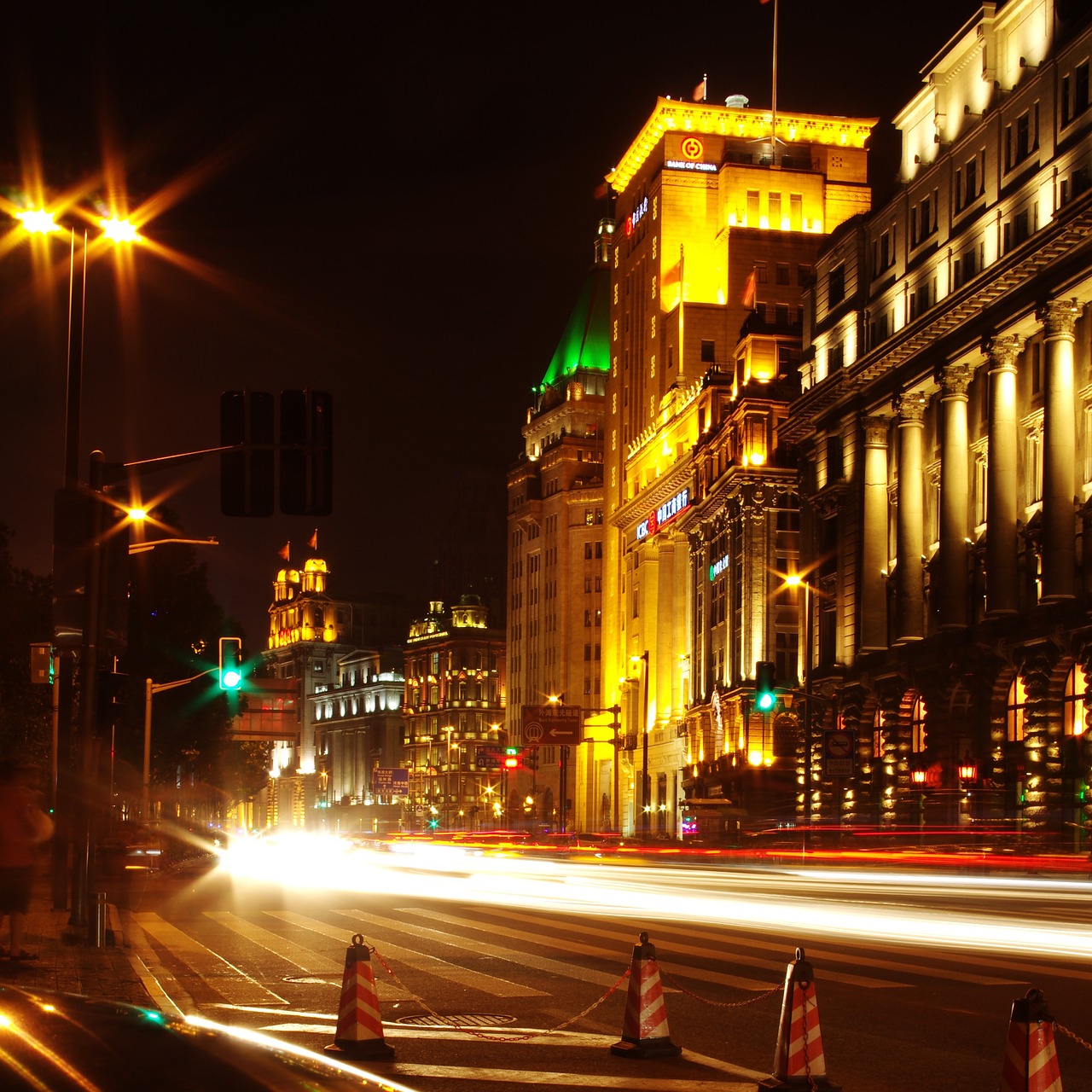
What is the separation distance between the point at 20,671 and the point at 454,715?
135 meters

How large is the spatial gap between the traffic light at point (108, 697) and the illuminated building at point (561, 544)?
110 m

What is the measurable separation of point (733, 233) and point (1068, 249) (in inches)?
2071

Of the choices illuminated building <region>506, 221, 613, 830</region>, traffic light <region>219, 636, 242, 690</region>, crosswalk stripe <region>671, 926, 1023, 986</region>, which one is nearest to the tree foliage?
traffic light <region>219, 636, 242, 690</region>

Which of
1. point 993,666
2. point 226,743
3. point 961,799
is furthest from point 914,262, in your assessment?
point 226,743

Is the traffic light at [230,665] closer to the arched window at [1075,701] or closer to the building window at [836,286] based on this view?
the arched window at [1075,701]

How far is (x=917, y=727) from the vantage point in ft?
202

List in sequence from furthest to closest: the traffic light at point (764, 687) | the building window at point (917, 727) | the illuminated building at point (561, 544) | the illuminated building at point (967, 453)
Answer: the illuminated building at point (561, 544) → the building window at point (917, 727) → the illuminated building at point (967, 453) → the traffic light at point (764, 687)

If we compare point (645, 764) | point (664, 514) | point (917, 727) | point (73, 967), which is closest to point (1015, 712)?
point (917, 727)

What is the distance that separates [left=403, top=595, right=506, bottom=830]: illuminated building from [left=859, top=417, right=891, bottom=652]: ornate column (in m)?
112

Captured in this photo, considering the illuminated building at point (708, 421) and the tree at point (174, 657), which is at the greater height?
the illuminated building at point (708, 421)

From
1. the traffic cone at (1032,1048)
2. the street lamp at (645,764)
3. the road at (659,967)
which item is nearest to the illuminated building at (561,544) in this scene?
the street lamp at (645,764)

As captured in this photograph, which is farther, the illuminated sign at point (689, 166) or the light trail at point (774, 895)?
the illuminated sign at point (689, 166)

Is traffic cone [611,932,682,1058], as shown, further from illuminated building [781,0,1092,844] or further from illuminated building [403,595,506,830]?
illuminated building [403,595,506,830]

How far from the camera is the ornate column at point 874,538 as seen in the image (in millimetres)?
64938
